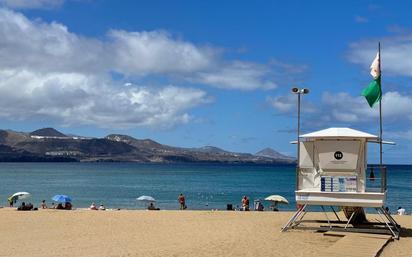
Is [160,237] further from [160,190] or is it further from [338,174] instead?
[160,190]

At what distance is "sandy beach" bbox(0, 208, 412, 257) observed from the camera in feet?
53.7

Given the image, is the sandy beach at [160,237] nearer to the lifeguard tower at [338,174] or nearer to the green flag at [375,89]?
the lifeguard tower at [338,174]

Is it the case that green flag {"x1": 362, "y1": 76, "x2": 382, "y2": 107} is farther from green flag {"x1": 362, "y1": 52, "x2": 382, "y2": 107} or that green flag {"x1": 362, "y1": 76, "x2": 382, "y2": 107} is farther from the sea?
the sea

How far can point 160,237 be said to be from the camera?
63.7ft

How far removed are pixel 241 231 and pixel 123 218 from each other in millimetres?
7076

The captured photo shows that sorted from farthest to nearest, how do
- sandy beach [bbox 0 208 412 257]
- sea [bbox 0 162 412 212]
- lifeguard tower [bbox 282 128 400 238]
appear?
sea [bbox 0 162 412 212] → lifeguard tower [bbox 282 128 400 238] → sandy beach [bbox 0 208 412 257]

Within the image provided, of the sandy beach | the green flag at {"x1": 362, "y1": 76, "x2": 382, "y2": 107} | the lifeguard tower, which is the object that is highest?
the green flag at {"x1": 362, "y1": 76, "x2": 382, "y2": 107}

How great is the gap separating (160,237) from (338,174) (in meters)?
6.55

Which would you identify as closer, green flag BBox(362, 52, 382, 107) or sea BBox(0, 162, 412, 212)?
green flag BBox(362, 52, 382, 107)

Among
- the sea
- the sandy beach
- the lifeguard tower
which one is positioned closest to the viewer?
the sandy beach

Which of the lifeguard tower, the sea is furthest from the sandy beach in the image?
the sea

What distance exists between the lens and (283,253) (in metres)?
16.0

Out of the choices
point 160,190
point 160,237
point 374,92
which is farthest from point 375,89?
point 160,190

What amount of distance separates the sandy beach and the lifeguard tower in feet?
3.98
